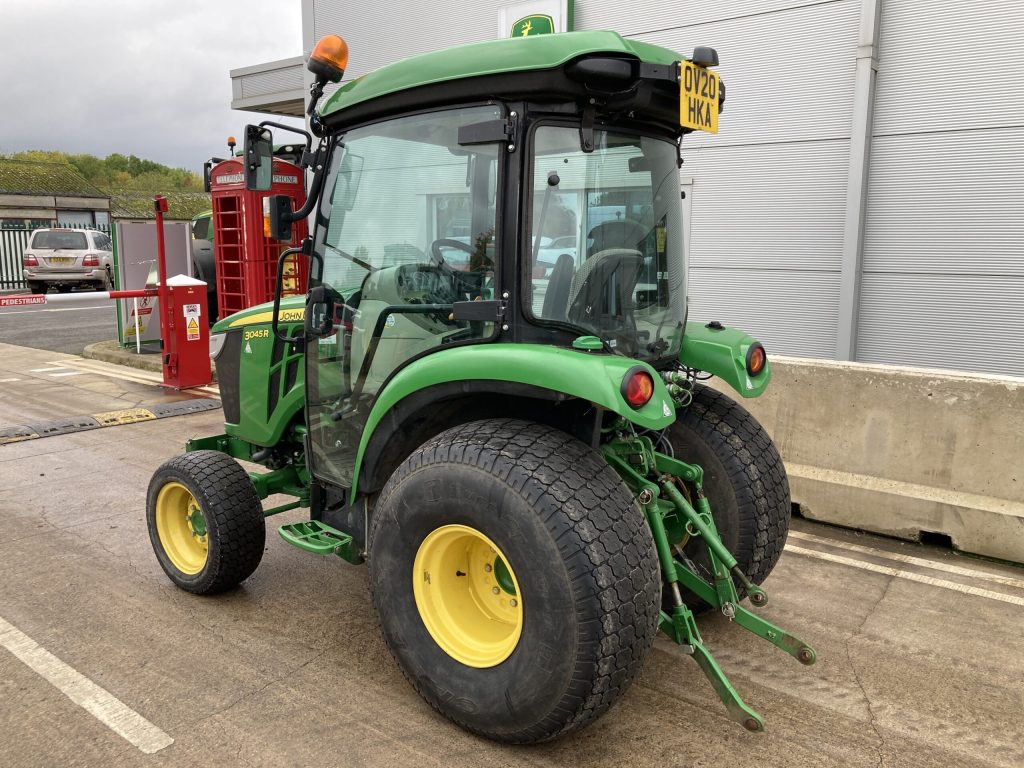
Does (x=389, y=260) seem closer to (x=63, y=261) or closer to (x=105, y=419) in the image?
(x=105, y=419)

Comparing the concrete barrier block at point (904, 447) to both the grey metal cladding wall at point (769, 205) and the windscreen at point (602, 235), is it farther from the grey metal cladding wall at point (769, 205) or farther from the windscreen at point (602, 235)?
the grey metal cladding wall at point (769, 205)

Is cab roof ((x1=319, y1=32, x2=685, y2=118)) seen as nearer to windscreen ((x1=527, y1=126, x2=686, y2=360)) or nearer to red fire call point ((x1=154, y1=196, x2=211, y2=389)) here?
windscreen ((x1=527, y1=126, x2=686, y2=360))

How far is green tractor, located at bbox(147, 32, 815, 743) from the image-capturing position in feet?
8.73

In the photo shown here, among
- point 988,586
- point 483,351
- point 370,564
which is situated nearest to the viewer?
point 483,351

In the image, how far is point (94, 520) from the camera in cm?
527

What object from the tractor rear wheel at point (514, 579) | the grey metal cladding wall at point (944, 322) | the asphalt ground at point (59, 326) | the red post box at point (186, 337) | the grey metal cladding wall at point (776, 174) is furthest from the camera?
the asphalt ground at point (59, 326)

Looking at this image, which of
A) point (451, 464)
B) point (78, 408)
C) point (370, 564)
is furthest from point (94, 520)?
point (78, 408)

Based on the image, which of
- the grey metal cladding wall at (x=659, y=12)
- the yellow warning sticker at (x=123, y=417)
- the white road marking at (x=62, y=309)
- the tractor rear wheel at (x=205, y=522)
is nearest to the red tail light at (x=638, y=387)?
the tractor rear wheel at (x=205, y=522)

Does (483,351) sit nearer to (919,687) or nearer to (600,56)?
(600,56)

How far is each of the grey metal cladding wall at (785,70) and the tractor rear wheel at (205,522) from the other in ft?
21.1

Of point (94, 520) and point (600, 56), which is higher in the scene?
point (600, 56)

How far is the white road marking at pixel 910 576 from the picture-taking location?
14.0ft

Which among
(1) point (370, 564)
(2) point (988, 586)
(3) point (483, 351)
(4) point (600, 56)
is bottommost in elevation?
(2) point (988, 586)

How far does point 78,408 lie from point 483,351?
295 inches
